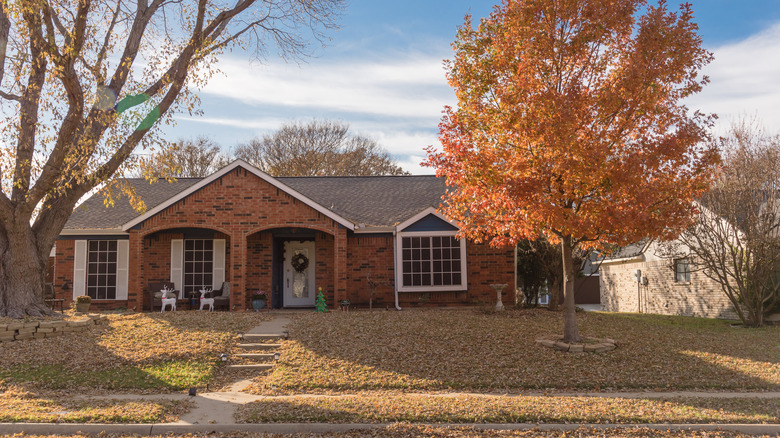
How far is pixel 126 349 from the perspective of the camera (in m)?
10.3

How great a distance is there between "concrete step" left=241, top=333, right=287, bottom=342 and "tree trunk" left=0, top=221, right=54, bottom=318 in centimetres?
493

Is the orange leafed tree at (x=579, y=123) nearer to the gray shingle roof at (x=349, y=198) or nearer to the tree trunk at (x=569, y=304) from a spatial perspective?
the tree trunk at (x=569, y=304)

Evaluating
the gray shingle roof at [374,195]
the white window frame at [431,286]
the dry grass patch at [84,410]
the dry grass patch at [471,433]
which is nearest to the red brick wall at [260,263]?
the gray shingle roof at [374,195]

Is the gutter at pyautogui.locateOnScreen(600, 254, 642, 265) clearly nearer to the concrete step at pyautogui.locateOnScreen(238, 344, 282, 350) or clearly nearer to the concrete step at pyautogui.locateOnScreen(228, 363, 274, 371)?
the concrete step at pyautogui.locateOnScreen(238, 344, 282, 350)

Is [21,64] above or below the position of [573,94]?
above

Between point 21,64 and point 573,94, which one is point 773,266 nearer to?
point 573,94

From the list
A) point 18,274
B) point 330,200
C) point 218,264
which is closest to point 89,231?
point 218,264

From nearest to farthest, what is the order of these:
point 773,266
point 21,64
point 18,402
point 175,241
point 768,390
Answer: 1. point 18,402
2. point 768,390
3. point 21,64
4. point 773,266
5. point 175,241

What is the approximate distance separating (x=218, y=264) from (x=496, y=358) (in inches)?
415

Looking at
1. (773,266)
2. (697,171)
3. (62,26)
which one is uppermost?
(62,26)

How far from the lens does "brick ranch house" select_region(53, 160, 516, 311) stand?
16.1 meters

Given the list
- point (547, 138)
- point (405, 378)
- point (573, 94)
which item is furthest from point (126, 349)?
point (573, 94)

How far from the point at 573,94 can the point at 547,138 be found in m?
0.94

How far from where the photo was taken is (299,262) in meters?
17.8
